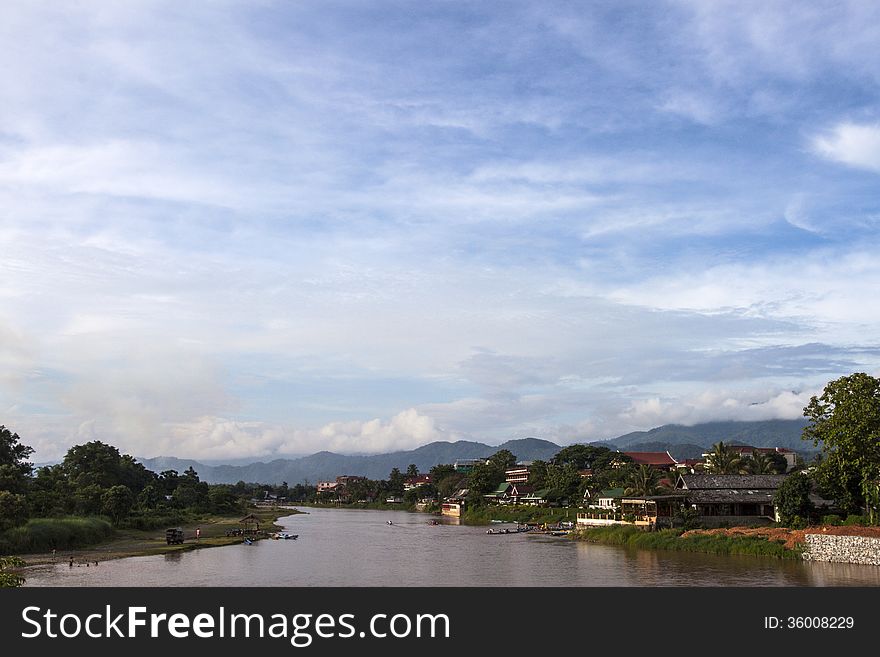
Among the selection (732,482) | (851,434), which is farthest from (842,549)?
(732,482)

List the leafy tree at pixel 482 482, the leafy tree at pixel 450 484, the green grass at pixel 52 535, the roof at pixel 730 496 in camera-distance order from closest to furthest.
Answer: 1. the green grass at pixel 52 535
2. the roof at pixel 730 496
3. the leafy tree at pixel 482 482
4. the leafy tree at pixel 450 484

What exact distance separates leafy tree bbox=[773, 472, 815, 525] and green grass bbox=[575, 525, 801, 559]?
4.64 meters

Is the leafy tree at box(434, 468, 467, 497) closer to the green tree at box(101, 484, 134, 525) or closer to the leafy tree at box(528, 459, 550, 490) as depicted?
the leafy tree at box(528, 459, 550, 490)

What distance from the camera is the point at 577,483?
338 feet

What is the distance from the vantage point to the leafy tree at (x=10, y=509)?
51.9 meters

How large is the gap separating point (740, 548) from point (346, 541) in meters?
38.3

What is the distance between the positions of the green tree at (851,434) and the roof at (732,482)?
11.4 metres

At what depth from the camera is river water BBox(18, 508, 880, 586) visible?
41781mm

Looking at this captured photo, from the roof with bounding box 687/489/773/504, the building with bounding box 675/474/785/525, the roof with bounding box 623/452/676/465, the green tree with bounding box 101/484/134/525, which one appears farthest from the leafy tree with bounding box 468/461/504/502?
the roof with bounding box 687/489/773/504

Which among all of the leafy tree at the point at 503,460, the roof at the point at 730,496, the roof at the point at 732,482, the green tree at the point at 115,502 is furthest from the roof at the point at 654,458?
the green tree at the point at 115,502

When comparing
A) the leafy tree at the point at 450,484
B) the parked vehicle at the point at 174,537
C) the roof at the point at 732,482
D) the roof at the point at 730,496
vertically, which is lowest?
the leafy tree at the point at 450,484

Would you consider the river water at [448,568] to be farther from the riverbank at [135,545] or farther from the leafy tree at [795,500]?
the leafy tree at [795,500]
